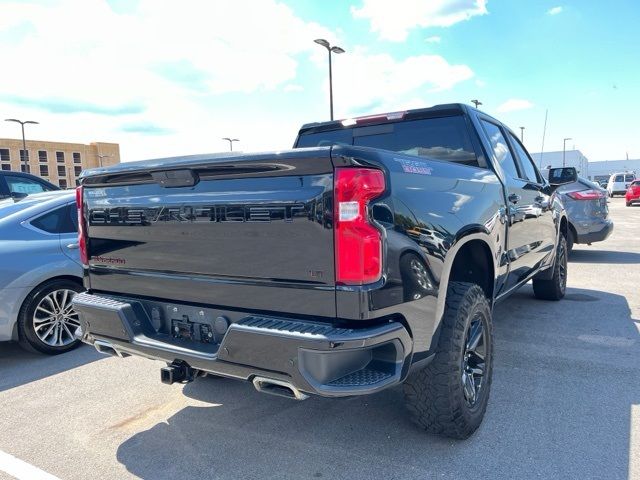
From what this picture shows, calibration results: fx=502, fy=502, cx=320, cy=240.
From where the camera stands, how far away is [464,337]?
9.18 feet

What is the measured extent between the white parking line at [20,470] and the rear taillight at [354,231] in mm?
1987

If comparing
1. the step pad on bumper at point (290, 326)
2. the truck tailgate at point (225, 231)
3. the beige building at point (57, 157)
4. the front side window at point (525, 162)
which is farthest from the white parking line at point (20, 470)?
the beige building at point (57, 157)

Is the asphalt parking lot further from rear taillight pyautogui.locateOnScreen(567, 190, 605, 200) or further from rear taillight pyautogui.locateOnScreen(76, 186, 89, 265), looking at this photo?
rear taillight pyautogui.locateOnScreen(567, 190, 605, 200)

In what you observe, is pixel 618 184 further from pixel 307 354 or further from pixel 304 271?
pixel 307 354

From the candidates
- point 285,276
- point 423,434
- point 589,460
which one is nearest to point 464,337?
point 423,434

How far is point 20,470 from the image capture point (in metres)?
2.78

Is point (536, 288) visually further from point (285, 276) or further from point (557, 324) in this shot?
point (285, 276)

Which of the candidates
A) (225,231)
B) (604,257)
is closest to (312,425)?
(225,231)

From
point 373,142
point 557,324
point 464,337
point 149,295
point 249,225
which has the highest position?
point 373,142

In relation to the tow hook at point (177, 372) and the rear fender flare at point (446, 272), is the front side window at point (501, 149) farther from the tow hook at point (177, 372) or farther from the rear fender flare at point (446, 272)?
the tow hook at point (177, 372)

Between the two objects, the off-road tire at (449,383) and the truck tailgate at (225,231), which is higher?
the truck tailgate at (225,231)

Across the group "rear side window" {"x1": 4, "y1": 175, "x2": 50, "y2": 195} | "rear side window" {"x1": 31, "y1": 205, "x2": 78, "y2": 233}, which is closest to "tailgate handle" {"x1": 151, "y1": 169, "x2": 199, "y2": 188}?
"rear side window" {"x1": 31, "y1": 205, "x2": 78, "y2": 233}

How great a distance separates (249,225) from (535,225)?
326 centimetres

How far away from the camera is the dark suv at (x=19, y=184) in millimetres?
7758
